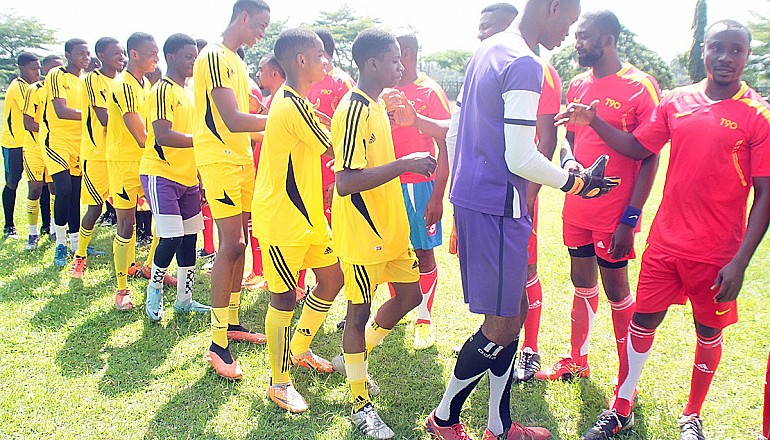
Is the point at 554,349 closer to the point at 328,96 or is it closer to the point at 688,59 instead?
the point at 328,96

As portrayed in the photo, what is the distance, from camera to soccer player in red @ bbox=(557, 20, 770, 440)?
2730 millimetres

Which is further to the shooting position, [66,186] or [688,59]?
[688,59]

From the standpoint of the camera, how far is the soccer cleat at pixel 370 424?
3197 millimetres

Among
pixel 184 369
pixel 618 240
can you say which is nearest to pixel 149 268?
pixel 184 369

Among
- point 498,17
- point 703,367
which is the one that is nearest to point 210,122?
point 498,17

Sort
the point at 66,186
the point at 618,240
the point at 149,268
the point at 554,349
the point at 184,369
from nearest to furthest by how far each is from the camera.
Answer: the point at 618,240 < the point at 184,369 < the point at 554,349 < the point at 149,268 < the point at 66,186

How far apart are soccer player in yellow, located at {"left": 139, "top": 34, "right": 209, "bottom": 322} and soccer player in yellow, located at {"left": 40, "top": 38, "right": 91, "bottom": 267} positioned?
2.45 m

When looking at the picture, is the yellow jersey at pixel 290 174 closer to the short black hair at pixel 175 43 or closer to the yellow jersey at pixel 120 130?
the short black hair at pixel 175 43

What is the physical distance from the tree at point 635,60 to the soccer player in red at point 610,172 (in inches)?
1962

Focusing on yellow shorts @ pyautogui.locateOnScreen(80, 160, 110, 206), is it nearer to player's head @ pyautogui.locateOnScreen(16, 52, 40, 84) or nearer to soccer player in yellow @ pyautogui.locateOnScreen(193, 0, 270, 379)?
soccer player in yellow @ pyautogui.locateOnScreen(193, 0, 270, 379)

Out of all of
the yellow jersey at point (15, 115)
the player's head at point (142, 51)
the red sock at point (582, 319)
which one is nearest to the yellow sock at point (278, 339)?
the red sock at point (582, 319)

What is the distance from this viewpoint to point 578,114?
3.10 m

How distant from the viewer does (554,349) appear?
14.3ft

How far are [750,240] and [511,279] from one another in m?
1.20
